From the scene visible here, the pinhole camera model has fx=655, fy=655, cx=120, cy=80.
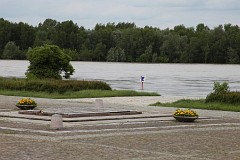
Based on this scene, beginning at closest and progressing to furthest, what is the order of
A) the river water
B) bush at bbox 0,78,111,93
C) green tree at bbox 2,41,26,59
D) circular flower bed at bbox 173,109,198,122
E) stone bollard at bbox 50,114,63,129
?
stone bollard at bbox 50,114,63,129, circular flower bed at bbox 173,109,198,122, bush at bbox 0,78,111,93, the river water, green tree at bbox 2,41,26,59

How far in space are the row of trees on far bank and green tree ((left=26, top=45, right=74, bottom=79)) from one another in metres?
83.2

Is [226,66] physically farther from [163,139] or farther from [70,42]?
[163,139]

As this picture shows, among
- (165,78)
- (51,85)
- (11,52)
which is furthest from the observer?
(11,52)

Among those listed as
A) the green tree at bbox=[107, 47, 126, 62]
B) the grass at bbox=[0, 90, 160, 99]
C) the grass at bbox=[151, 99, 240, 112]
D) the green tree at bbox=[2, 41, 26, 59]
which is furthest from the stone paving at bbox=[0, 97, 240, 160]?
the green tree at bbox=[2, 41, 26, 59]

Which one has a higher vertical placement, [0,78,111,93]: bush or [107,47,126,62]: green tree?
[107,47,126,62]: green tree

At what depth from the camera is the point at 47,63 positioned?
5062 cm

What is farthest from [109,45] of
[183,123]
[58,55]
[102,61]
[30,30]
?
[183,123]

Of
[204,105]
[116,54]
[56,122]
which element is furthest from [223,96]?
[116,54]

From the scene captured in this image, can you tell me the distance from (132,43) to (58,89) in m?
112

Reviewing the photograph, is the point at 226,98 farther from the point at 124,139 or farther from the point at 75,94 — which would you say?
the point at 124,139

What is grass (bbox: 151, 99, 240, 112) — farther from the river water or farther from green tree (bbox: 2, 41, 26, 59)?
green tree (bbox: 2, 41, 26, 59)

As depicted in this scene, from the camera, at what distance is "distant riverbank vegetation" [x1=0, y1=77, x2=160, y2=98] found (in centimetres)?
4109

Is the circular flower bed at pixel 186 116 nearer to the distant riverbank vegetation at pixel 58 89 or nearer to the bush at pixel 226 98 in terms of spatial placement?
the bush at pixel 226 98

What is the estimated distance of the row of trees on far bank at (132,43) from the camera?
145 metres
